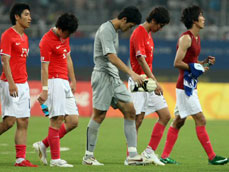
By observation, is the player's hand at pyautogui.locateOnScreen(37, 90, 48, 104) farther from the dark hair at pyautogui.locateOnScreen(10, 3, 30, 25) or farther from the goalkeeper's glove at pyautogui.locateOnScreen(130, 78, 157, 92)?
the goalkeeper's glove at pyautogui.locateOnScreen(130, 78, 157, 92)

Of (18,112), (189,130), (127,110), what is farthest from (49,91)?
(189,130)

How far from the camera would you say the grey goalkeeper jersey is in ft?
28.1

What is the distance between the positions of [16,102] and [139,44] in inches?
80.9

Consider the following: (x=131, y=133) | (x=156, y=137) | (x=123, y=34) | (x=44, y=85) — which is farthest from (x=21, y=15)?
(x=123, y=34)

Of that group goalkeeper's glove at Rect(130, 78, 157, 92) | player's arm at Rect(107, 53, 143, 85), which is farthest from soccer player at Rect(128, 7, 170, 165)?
player's arm at Rect(107, 53, 143, 85)

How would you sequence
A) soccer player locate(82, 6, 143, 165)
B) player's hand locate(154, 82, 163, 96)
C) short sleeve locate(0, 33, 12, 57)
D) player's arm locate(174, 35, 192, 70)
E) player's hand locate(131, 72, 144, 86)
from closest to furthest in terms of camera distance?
player's hand locate(131, 72, 144, 86) < short sleeve locate(0, 33, 12, 57) < soccer player locate(82, 6, 143, 165) < player's hand locate(154, 82, 163, 96) < player's arm locate(174, 35, 192, 70)

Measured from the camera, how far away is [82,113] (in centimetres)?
2127

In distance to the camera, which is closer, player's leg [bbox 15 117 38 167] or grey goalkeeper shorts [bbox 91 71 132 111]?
player's leg [bbox 15 117 38 167]

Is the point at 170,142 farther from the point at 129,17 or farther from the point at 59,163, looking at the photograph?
the point at 129,17

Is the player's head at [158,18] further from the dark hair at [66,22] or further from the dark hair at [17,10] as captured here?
the dark hair at [17,10]

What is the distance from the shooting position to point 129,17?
28.1ft

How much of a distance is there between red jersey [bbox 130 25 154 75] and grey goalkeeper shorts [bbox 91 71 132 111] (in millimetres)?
667

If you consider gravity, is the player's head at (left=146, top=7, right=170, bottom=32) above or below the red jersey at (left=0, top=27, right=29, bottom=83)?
above

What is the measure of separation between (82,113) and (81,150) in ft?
31.9
